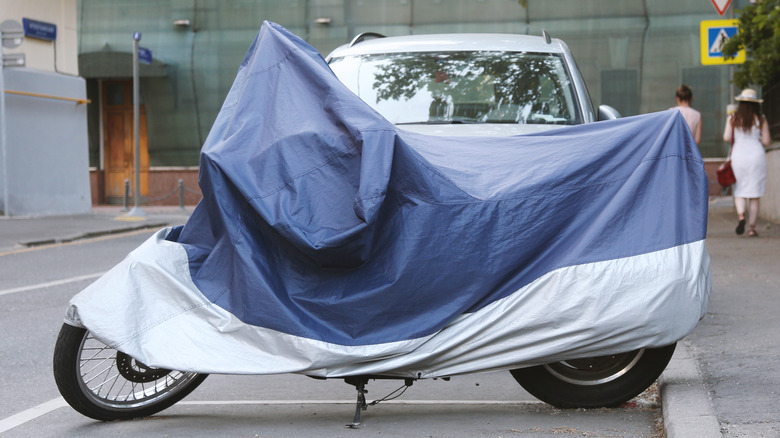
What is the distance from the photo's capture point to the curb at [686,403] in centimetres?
421

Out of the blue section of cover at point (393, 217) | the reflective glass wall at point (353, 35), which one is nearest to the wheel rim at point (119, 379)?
the blue section of cover at point (393, 217)

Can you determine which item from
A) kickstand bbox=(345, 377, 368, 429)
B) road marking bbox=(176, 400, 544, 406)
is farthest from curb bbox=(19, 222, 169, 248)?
kickstand bbox=(345, 377, 368, 429)

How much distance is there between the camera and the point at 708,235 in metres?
13.9

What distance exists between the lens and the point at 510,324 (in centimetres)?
464

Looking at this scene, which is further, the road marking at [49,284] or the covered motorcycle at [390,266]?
the road marking at [49,284]

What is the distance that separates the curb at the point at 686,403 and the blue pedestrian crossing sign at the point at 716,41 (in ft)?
33.5

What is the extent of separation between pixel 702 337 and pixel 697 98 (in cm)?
2147

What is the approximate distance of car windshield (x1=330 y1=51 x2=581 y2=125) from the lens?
22.4 ft

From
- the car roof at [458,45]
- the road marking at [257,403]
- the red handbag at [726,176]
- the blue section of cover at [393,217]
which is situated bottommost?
the road marking at [257,403]

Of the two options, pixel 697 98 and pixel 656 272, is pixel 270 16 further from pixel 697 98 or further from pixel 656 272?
pixel 656 272

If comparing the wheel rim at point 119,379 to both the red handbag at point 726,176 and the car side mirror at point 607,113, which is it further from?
the red handbag at point 726,176

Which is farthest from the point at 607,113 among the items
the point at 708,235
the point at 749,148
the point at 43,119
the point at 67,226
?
the point at 43,119

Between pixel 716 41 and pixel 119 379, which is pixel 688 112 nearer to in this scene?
pixel 716 41

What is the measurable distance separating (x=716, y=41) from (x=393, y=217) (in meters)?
11.7
